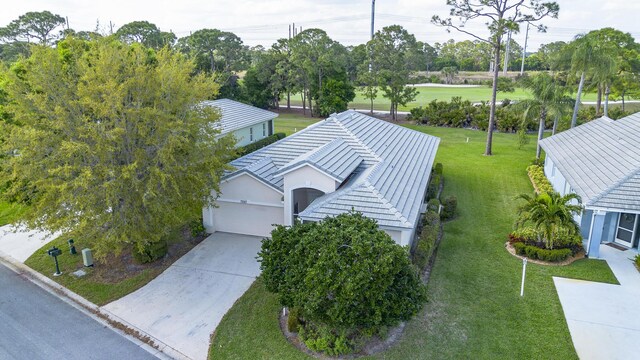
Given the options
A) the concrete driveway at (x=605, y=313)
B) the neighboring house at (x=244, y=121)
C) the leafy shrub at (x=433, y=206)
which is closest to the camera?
the concrete driveway at (x=605, y=313)

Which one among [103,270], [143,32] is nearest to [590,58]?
[103,270]

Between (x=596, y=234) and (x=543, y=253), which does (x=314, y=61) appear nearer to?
(x=543, y=253)

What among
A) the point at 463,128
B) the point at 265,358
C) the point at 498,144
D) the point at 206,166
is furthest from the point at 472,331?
the point at 463,128

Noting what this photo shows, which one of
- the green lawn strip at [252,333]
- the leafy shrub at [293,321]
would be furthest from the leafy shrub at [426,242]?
the green lawn strip at [252,333]

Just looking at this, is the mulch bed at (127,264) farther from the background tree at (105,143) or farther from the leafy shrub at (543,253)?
the leafy shrub at (543,253)

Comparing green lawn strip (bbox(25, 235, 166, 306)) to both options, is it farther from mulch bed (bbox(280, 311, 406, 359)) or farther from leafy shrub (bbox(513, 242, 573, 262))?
leafy shrub (bbox(513, 242, 573, 262))

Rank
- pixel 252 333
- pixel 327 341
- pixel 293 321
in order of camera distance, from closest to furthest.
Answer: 1. pixel 327 341
2. pixel 293 321
3. pixel 252 333
